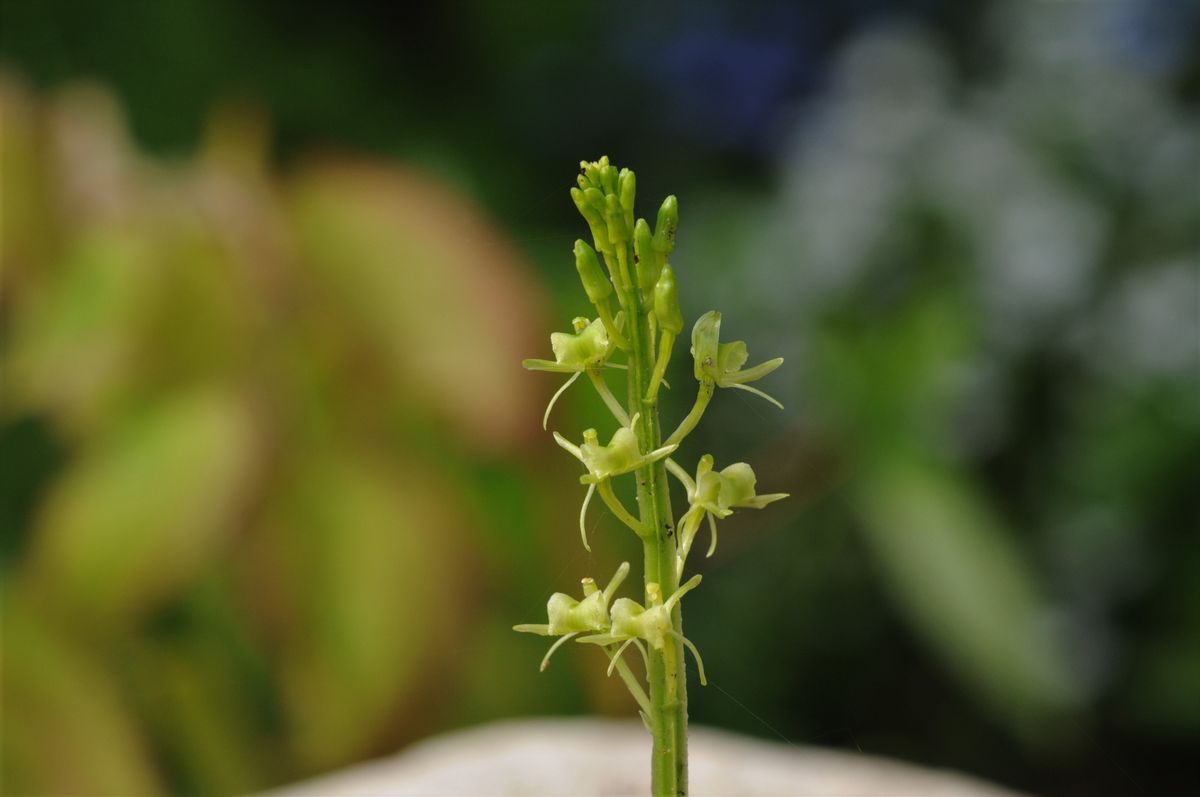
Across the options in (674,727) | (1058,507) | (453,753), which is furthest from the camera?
(1058,507)

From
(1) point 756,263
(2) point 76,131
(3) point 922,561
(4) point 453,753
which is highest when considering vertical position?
(2) point 76,131

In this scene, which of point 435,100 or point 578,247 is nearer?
point 578,247

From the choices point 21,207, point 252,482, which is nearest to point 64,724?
point 252,482

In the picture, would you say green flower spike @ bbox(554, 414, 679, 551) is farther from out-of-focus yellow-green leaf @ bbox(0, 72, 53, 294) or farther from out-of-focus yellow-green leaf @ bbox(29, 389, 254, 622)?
out-of-focus yellow-green leaf @ bbox(0, 72, 53, 294)

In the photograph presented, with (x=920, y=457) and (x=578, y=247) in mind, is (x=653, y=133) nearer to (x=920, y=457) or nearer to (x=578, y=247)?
(x=920, y=457)

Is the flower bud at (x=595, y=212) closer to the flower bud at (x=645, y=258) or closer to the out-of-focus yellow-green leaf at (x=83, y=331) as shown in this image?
the flower bud at (x=645, y=258)

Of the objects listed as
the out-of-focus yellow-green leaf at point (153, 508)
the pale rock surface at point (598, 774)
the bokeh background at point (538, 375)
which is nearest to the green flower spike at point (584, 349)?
the pale rock surface at point (598, 774)

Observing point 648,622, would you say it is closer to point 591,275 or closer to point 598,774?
point 591,275

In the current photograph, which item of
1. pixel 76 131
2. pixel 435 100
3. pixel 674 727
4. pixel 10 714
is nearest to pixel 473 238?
pixel 435 100
